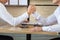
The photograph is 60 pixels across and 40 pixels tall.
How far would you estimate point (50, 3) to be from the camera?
4.27m

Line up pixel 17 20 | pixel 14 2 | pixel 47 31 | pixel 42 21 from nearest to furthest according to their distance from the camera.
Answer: pixel 47 31 → pixel 17 20 → pixel 42 21 → pixel 14 2

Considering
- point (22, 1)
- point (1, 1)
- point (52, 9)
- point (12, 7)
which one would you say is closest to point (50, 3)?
point (52, 9)

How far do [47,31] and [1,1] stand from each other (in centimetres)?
90

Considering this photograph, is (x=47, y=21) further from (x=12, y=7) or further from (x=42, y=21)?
(x=12, y=7)

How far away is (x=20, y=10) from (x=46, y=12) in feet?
2.34

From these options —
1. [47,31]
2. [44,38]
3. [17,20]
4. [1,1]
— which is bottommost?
[44,38]

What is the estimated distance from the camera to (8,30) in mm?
2301

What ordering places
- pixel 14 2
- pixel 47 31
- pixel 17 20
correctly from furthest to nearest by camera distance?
pixel 14 2 → pixel 17 20 → pixel 47 31

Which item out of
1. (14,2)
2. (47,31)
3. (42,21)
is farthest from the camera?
(14,2)

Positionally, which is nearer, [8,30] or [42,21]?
[8,30]

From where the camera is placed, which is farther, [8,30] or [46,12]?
[46,12]

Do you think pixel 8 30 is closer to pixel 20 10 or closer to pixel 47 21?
pixel 47 21

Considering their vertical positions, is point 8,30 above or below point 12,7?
below

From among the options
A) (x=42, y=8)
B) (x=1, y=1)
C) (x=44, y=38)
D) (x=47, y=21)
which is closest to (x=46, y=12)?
(x=42, y=8)
